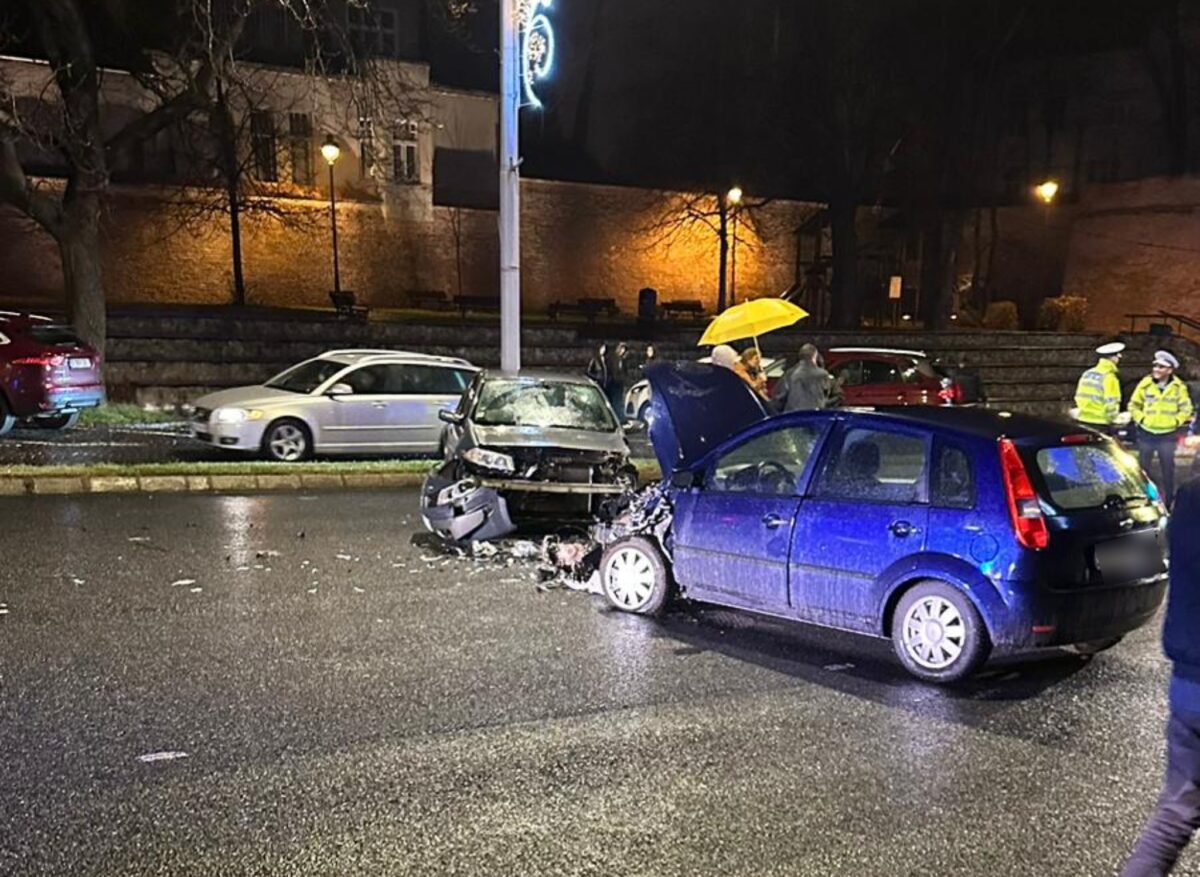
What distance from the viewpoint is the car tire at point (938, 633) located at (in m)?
5.27

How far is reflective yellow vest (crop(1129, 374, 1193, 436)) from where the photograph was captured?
9977 mm

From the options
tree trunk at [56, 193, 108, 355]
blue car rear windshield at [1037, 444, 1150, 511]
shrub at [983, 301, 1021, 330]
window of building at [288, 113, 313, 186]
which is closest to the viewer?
blue car rear windshield at [1037, 444, 1150, 511]

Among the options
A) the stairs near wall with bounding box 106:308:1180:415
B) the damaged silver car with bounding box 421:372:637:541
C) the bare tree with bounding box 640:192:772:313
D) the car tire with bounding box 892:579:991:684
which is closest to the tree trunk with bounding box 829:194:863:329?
the stairs near wall with bounding box 106:308:1180:415

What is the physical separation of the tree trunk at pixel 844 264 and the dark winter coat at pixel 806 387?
20.0m

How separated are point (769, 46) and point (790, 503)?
112 ft

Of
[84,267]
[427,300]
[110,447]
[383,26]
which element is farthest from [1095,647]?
[383,26]

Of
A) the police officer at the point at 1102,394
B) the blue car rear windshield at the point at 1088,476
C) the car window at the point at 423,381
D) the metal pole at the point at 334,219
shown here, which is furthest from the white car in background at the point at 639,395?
the metal pole at the point at 334,219

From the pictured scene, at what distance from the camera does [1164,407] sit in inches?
394

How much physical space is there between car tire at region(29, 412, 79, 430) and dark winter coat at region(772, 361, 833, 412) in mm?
11303

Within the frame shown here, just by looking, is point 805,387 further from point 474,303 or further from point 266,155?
point 266,155

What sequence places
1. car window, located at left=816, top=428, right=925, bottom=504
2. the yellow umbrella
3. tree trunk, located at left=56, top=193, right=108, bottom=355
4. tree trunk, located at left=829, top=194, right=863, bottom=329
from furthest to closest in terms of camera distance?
tree trunk, located at left=829, top=194, right=863, bottom=329
tree trunk, located at left=56, top=193, right=108, bottom=355
the yellow umbrella
car window, located at left=816, top=428, right=925, bottom=504

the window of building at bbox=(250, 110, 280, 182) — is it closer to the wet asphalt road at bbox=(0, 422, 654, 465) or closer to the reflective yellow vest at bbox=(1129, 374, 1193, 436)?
the wet asphalt road at bbox=(0, 422, 654, 465)

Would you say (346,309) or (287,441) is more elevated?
(346,309)

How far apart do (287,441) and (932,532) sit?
10.0m
